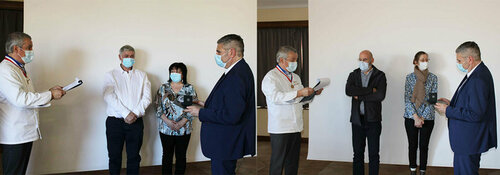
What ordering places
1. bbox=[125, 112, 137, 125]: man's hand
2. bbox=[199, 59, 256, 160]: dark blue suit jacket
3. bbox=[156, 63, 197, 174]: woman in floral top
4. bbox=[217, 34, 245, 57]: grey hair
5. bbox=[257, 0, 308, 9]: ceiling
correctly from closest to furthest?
bbox=[199, 59, 256, 160]: dark blue suit jacket
bbox=[217, 34, 245, 57]: grey hair
bbox=[125, 112, 137, 125]: man's hand
bbox=[156, 63, 197, 174]: woman in floral top
bbox=[257, 0, 308, 9]: ceiling

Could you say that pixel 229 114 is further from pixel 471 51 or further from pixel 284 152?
pixel 471 51

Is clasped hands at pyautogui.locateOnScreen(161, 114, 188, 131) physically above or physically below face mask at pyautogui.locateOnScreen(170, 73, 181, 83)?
below

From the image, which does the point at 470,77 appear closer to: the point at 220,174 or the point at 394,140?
the point at 220,174

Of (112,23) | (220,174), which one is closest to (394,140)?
(220,174)

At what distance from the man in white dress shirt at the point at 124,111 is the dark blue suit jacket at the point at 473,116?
3.13 m

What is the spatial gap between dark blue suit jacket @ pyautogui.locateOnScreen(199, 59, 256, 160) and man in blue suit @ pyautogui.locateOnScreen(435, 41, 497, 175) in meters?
1.60

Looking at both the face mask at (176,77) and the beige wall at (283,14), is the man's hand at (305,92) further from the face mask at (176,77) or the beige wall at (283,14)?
the beige wall at (283,14)

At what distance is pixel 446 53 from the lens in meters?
5.27

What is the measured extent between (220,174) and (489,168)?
4.29 metres

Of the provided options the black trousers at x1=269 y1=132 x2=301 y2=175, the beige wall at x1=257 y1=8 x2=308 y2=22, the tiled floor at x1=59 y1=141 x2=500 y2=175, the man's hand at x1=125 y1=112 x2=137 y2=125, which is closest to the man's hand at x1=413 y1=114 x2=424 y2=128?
the tiled floor at x1=59 y1=141 x2=500 y2=175

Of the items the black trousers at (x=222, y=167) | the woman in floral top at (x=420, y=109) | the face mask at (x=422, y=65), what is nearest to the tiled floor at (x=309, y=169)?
the woman in floral top at (x=420, y=109)

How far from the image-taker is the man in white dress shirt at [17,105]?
3305mm

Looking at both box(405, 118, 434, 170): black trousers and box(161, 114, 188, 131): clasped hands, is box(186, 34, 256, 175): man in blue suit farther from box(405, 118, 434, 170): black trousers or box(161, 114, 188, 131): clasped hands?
box(405, 118, 434, 170): black trousers

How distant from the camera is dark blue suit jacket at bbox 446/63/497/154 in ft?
9.74
